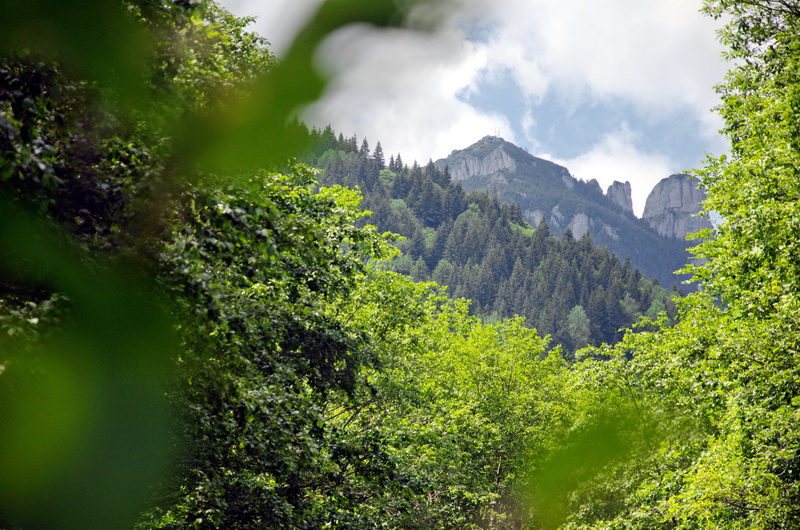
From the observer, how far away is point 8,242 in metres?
1.13

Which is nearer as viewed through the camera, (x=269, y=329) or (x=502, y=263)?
(x=269, y=329)

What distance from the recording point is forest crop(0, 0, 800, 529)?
86 centimetres

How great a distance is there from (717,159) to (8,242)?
17.2 m

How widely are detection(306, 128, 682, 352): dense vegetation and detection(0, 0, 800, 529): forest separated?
395 ft

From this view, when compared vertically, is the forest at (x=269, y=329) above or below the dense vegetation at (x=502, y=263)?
below

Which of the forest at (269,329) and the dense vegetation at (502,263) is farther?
the dense vegetation at (502,263)

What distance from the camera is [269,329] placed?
7910 mm

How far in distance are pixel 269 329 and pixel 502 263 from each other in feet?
549

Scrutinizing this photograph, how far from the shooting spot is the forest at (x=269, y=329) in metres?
0.86

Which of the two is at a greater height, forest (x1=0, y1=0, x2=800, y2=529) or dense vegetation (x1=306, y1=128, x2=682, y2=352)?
dense vegetation (x1=306, y1=128, x2=682, y2=352)

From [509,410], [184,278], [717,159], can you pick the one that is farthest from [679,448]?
[184,278]

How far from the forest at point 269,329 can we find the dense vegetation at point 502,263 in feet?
395

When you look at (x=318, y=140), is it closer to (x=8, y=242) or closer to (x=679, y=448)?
(x=8, y=242)

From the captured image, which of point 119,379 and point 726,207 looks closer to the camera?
point 119,379
